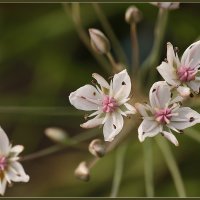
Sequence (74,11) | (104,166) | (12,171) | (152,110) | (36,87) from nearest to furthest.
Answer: (152,110), (12,171), (74,11), (104,166), (36,87)

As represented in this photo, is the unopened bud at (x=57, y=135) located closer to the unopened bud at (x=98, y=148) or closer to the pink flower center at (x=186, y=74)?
the unopened bud at (x=98, y=148)

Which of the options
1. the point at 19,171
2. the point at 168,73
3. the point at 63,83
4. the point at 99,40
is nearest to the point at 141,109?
the point at 168,73

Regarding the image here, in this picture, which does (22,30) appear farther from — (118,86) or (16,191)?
(118,86)

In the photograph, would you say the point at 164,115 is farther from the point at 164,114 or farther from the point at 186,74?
the point at 186,74

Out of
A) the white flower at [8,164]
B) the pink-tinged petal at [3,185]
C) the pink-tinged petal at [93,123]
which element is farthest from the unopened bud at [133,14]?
the pink-tinged petal at [3,185]

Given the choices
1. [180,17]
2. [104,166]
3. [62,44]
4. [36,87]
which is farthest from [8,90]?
[180,17]

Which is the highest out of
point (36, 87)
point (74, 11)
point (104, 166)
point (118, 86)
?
point (36, 87)

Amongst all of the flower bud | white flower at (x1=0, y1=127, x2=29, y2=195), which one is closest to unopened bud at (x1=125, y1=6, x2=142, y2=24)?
the flower bud
